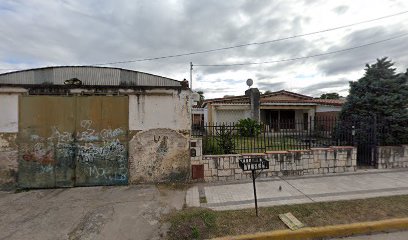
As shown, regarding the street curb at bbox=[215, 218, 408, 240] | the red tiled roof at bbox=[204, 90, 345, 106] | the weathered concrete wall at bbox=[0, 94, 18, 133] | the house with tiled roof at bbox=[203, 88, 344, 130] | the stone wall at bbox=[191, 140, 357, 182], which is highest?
the red tiled roof at bbox=[204, 90, 345, 106]

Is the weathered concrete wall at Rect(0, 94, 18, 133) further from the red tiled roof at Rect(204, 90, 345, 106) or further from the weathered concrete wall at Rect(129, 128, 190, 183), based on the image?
the red tiled roof at Rect(204, 90, 345, 106)

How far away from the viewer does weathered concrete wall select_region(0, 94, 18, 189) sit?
605 cm

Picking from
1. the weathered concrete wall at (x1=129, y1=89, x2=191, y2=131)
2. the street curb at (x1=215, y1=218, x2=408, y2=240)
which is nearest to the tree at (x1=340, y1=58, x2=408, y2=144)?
the street curb at (x1=215, y1=218, x2=408, y2=240)

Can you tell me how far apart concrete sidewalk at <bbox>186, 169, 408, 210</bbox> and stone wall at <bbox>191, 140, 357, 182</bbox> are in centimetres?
28

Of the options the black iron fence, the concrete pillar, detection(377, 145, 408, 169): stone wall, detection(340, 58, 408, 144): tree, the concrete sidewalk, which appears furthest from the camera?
the concrete pillar

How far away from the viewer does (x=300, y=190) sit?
5934 mm

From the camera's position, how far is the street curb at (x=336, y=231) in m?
3.89

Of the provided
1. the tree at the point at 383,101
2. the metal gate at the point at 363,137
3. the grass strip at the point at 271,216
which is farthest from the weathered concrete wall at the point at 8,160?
the tree at the point at 383,101

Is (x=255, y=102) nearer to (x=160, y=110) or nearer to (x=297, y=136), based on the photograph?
(x=297, y=136)

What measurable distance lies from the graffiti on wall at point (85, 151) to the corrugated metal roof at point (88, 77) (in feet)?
4.32

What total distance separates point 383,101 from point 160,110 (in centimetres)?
747

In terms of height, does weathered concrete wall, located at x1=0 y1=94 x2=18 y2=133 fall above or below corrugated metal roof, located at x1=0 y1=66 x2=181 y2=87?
below

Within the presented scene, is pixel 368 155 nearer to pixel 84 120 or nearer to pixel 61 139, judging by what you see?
pixel 84 120

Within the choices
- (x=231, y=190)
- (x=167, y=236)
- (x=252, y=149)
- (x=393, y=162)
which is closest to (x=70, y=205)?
(x=167, y=236)
